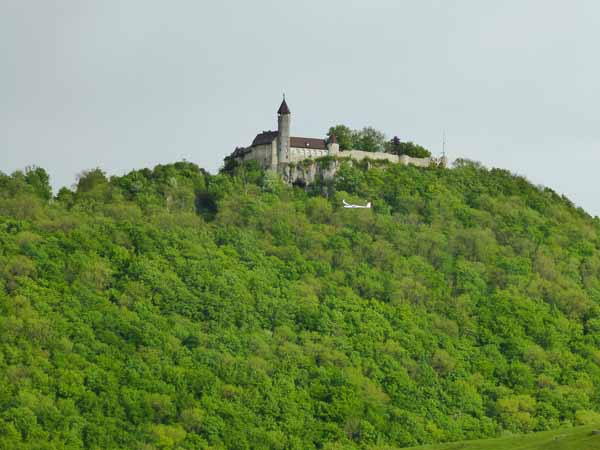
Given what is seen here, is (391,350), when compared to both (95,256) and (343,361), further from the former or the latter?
(95,256)

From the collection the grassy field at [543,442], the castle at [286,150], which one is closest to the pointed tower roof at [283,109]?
the castle at [286,150]

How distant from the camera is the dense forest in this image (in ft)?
472

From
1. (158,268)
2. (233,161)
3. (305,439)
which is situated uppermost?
(233,161)

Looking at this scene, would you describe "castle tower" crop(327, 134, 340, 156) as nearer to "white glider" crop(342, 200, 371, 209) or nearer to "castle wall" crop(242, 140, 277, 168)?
"white glider" crop(342, 200, 371, 209)

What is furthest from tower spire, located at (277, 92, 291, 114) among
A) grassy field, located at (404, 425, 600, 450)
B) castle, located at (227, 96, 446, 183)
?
grassy field, located at (404, 425, 600, 450)

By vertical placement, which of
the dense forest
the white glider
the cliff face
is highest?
the cliff face

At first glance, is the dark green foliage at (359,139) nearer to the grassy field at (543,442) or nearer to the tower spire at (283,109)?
the tower spire at (283,109)

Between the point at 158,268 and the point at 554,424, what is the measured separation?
3690 cm

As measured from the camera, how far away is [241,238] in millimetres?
171000

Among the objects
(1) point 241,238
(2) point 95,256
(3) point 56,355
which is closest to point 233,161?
(1) point 241,238

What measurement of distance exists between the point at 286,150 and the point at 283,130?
6.25 ft

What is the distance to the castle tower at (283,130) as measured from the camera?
6887 inches

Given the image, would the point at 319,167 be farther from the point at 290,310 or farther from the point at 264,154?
the point at 290,310

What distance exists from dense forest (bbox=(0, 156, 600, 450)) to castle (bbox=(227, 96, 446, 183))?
1.51 m
